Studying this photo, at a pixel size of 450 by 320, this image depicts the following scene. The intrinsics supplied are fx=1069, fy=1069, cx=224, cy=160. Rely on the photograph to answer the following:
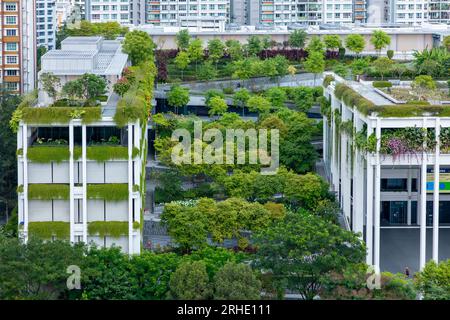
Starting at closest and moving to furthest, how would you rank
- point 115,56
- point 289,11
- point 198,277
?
point 198,277 → point 115,56 → point 289,11

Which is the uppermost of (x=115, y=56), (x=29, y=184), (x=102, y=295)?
(x=115, y=56)

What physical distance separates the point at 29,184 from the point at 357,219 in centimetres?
704

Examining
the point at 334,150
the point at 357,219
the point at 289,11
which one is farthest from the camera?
the point at 289,11

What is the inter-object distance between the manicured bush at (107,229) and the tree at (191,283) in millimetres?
3287

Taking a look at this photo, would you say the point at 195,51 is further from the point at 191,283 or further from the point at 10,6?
the point at 191,283

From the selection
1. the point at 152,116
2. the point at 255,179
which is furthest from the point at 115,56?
the point at 255,179

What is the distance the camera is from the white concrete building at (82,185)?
68.6 feet

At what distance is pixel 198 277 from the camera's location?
57.6 ft

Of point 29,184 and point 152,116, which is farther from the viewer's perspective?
point 152,116

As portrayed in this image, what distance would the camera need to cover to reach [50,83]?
2297cm

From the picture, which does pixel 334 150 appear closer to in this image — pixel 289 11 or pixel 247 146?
pixel 247 146

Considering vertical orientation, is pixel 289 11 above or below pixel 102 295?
above

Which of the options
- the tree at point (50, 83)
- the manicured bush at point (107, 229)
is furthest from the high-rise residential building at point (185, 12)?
the manicured bush at point (107, 229)

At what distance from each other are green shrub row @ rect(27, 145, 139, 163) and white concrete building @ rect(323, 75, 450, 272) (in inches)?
195
